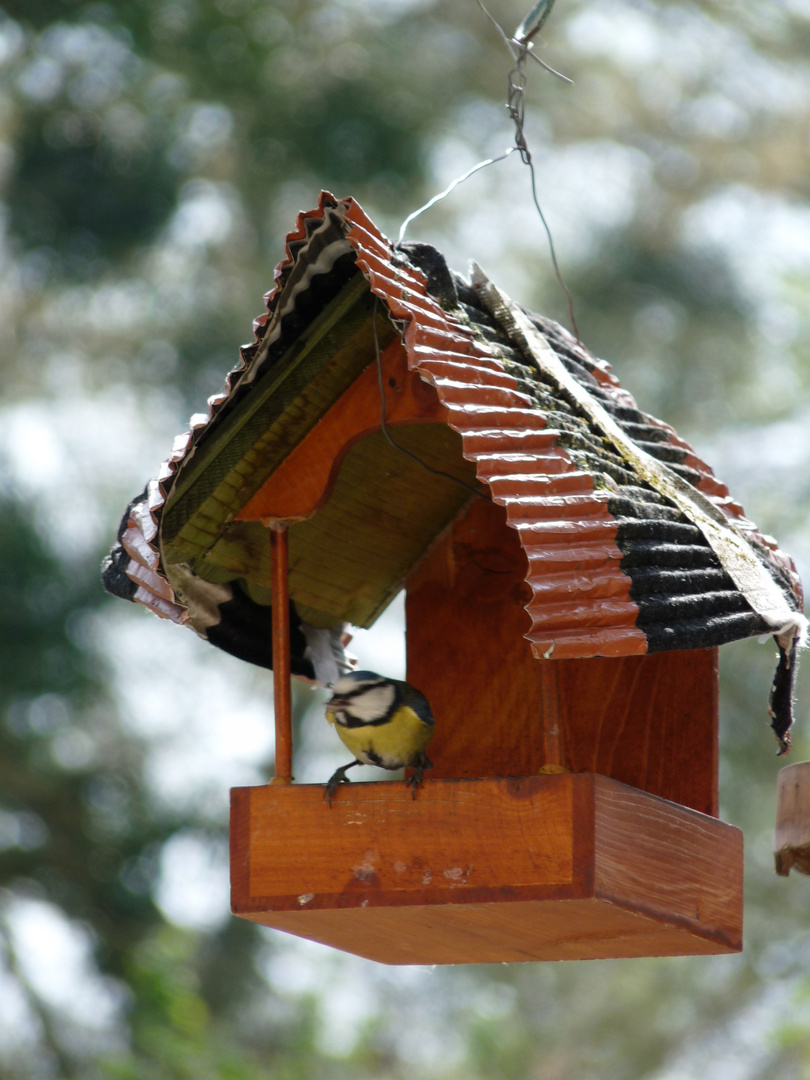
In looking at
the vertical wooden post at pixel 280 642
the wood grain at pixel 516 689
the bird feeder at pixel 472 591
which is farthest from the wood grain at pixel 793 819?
the vertical wooden post at pixel 280 642

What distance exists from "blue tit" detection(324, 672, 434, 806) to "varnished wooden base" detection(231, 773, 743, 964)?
7.0 inches

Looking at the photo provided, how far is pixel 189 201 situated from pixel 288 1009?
4.42m

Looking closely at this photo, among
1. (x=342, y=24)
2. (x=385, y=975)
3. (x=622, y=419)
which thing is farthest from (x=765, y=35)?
(x=622, y=419)

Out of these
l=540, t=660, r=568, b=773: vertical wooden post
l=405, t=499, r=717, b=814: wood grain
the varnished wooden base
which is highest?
l=405, t=499, r=717, b=814: wood grain

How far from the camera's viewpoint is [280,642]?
2648 mm

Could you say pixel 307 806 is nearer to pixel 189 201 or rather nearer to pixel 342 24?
pixel 189 201

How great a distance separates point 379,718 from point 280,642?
255mm

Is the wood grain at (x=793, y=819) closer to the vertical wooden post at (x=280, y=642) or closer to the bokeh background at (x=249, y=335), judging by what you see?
the vertical wooden post at (x=280, y=642)

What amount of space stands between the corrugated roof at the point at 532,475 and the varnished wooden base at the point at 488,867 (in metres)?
0.33

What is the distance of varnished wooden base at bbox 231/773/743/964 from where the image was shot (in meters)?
2.22

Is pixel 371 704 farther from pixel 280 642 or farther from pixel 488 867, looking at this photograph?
pixel 488 867

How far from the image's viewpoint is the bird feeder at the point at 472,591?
7.04ft

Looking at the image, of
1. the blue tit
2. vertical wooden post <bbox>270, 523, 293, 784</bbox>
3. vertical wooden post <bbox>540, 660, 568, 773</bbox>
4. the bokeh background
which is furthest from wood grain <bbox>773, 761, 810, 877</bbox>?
the bokeh background

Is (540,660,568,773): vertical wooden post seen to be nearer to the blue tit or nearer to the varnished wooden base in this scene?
the varnished wooden base
